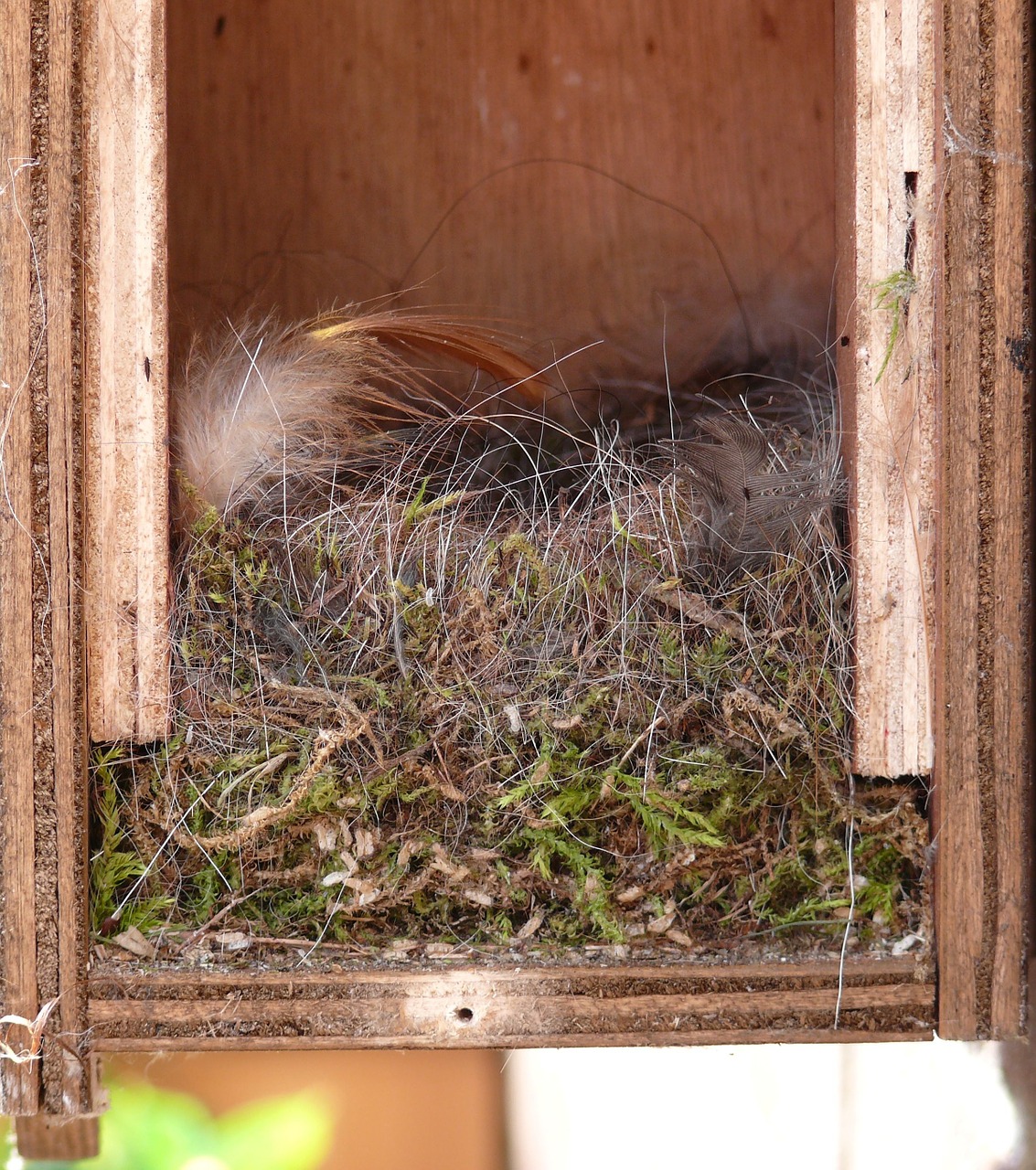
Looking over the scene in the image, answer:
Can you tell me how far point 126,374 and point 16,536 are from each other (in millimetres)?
117

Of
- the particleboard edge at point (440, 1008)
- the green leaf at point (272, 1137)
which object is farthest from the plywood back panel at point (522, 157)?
the green leaf at point (272, 1137)

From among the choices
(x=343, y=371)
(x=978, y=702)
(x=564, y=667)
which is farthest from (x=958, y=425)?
(x=343, y=371)

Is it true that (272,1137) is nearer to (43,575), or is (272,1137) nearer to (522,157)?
(43,575)

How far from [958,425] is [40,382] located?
21.6 inches

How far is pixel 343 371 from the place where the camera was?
0.74 m

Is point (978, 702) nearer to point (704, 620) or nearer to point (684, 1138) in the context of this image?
point (704, 620)

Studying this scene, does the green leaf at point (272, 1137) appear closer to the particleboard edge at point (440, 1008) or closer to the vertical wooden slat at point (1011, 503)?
the particleboard edge at point (440, 1008)

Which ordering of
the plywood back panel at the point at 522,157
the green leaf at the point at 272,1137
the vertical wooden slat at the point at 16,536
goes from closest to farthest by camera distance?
the vertical wooden slat at the point at 16,536 < the green leaf at the point at 272,1137 < the plywood back panel at the point at 522,157

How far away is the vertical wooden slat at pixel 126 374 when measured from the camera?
590 millimetres

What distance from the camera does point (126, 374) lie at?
1.98 feet

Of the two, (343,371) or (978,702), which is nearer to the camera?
(978,702)

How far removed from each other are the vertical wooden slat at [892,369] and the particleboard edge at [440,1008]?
177 mm

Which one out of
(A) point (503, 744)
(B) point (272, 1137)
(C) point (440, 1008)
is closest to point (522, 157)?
(A) point (503, 744)

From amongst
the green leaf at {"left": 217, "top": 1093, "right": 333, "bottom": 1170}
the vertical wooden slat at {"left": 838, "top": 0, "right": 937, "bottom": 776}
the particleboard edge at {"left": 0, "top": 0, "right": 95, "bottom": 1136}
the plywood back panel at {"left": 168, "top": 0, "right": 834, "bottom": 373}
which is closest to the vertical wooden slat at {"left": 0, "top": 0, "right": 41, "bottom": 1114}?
the particleboard edge at {"left": 0, "top": 0, "right": 95, "bottom": 1136}
